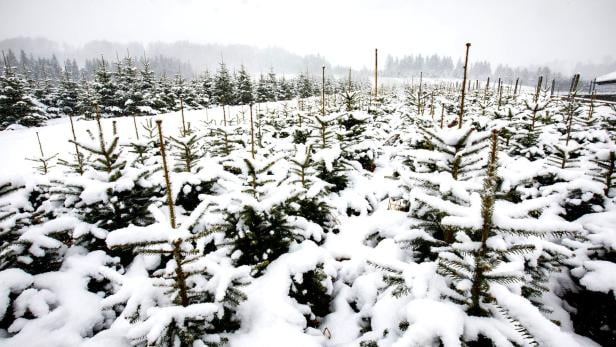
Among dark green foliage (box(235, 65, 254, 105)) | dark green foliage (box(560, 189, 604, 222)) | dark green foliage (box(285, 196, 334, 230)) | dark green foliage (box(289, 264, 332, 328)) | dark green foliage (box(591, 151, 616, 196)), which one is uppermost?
dark green foliage (box(235, 65, 254, 105))

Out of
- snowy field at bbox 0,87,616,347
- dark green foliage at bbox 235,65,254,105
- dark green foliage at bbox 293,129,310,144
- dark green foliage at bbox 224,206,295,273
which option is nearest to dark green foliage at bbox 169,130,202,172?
snowy field at bbox 0,87,616,347

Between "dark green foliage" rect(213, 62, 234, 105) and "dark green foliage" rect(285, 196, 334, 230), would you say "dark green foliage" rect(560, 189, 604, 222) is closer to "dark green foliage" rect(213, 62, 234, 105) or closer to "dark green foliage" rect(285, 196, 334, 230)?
"dark green foliage" rect(285, 196, 334, 230)

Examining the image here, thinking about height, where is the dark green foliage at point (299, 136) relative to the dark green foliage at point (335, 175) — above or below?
above

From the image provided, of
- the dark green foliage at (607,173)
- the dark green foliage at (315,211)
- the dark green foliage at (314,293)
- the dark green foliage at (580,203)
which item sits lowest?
the dark green foliage at (314,293)

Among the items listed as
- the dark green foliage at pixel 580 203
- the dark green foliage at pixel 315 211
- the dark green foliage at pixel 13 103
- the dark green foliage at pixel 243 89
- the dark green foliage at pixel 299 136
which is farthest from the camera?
the dark green foliage at pixel 243 89

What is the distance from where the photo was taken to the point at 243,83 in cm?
4450

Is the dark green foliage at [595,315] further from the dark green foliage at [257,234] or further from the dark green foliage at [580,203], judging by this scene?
the dark green foliage at [257,234]

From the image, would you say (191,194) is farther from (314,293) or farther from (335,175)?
(335,175)

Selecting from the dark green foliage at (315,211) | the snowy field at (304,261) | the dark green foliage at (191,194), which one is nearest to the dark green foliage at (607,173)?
the snowy field at (304,261)

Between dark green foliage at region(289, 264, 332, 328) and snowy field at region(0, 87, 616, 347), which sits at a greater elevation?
snowy field at region(0, 87, 616, 347)

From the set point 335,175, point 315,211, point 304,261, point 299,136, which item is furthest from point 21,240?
point 299,136

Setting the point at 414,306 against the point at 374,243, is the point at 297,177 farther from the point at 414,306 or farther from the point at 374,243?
the point at 414,306

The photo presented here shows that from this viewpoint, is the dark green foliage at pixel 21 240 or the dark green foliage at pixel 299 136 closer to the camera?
the dark green foliage at pixel 21 240

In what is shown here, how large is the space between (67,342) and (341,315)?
9.89 feet
